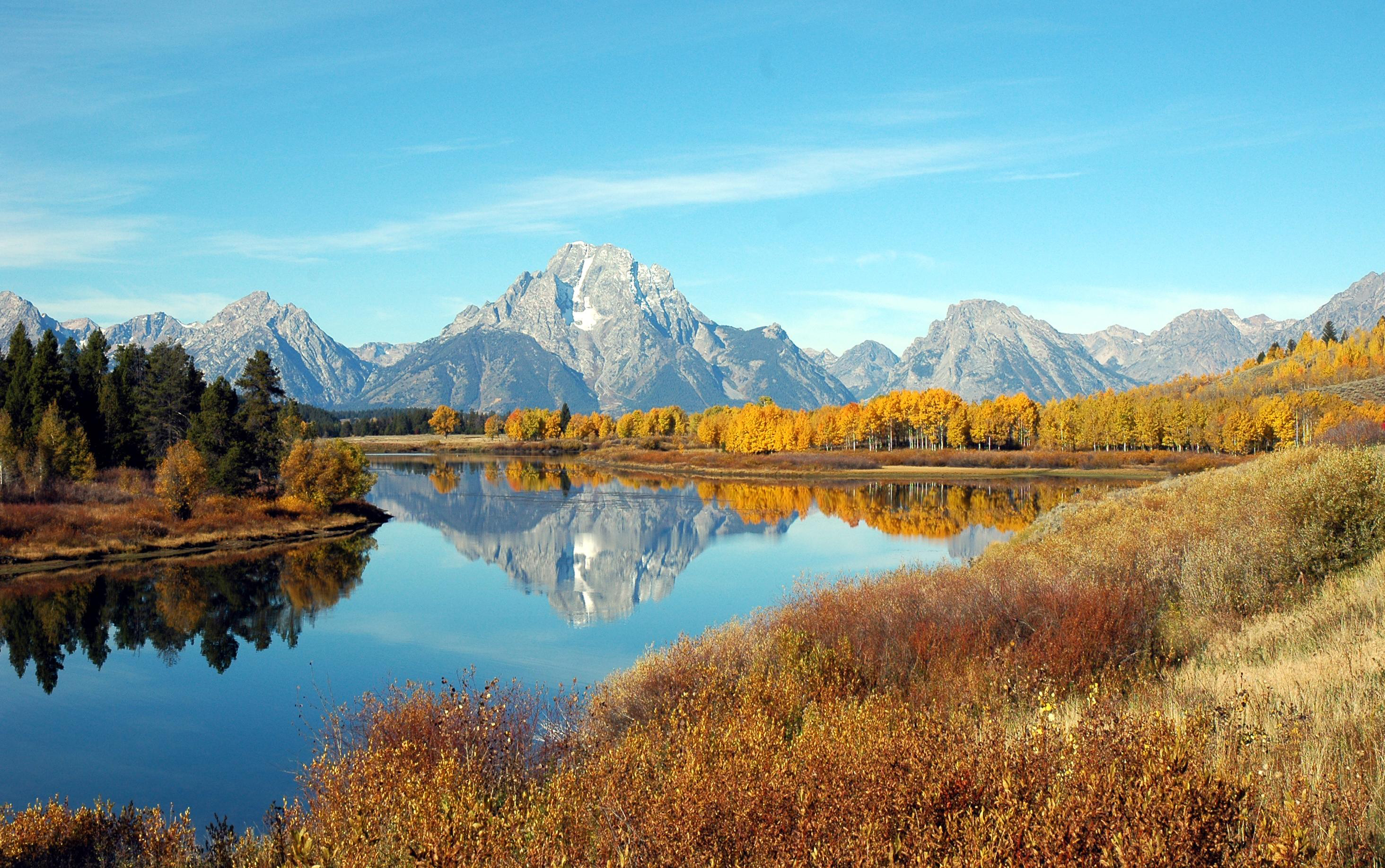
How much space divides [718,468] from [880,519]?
49952 millimetres

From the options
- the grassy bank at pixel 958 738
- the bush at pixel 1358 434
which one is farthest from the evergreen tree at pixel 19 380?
the bush at pixel 1358 434

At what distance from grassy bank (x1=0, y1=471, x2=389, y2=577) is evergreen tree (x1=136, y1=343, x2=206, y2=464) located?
4677 millimetres

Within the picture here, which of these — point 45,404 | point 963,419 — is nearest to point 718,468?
point 963,419

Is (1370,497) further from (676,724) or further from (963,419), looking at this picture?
(963,419)

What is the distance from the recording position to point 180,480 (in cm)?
4647

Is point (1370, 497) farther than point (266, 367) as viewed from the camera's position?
No

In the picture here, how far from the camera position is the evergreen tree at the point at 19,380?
53.5 meters

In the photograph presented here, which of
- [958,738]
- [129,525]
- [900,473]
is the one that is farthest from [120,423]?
[900,473]

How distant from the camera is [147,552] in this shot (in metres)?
42.1

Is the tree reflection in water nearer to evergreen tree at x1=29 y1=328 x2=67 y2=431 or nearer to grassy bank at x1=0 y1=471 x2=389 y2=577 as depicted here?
grassy bank at x1=0 y1=471 x2=389 y2=577

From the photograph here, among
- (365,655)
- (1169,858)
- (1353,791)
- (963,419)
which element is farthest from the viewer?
(963,419)

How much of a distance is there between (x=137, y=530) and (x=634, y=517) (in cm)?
2867

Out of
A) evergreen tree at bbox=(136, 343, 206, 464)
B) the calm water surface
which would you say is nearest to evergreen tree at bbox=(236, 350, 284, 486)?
evergreen tree at bbox=(136, 343, 206, 464)

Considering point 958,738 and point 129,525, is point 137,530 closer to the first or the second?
point 129,525
